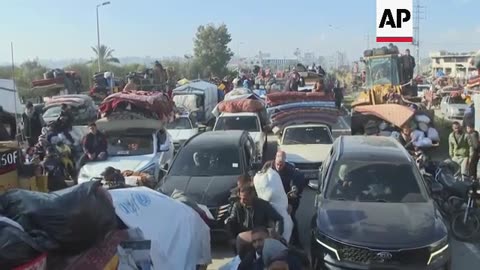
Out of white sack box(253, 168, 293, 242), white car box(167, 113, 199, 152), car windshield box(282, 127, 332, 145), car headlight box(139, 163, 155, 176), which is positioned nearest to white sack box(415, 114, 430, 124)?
car windshield box(282, 127, 332, 145)

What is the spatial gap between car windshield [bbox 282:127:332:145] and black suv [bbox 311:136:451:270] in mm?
6250

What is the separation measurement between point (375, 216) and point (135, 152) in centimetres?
720

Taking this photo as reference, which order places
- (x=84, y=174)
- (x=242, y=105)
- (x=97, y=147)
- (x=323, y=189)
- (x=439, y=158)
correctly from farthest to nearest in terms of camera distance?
(x=242, y=105), (x=439, y=158), (x=97, y=147), (x=84, y=174), (x=323, y=189)

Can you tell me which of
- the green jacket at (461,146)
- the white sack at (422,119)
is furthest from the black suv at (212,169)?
the white sack at (422,119)

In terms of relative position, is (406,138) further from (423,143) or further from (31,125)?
(31,125)

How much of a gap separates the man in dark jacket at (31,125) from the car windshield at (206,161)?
7.60m

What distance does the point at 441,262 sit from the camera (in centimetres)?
640

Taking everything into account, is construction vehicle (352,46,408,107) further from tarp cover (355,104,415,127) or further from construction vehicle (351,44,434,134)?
tarp cover (355,104,415,127)

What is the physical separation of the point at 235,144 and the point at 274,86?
23.2m

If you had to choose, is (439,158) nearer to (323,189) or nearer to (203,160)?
(203,160)

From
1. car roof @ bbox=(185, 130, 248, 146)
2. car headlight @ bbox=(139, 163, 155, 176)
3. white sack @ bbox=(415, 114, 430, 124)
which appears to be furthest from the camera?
white sack @ bbox=(415, 114, 430, 124)

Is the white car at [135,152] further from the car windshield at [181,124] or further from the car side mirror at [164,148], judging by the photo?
the car windshield at [181,124]

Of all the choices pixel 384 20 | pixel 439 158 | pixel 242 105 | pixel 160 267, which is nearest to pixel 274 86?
pixel 242 105

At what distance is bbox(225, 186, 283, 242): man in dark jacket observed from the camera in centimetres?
685
